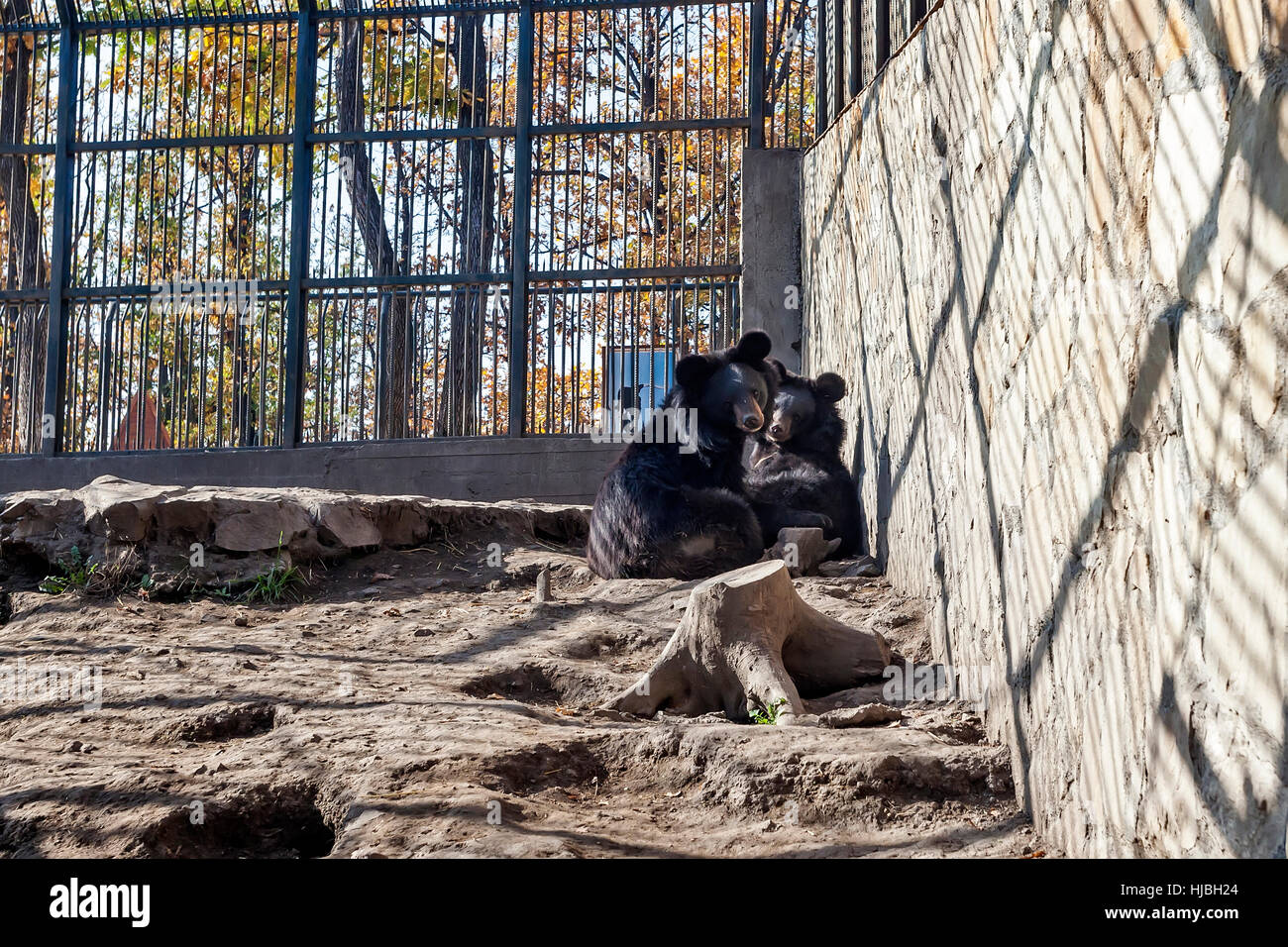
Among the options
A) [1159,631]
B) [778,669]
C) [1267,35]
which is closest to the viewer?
[1267,35]

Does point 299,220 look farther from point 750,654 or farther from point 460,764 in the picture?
point 460,764

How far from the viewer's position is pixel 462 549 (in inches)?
320

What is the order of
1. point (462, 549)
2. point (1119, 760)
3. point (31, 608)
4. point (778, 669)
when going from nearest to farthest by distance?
point (1119, 760) < point (778, 669) < point (31, 608) < point (462, 549)

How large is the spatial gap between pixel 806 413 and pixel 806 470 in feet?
1.22

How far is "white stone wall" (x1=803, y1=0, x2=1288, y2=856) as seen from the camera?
1786 mm

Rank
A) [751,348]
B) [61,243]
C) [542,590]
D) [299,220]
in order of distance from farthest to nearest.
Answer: [61,243] → [299,220] → [751,348] → [542,590]

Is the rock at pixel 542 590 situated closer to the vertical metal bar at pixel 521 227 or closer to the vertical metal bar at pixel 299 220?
the vertical metal bar at pixel 521 227

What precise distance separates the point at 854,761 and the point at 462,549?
5.15 metres

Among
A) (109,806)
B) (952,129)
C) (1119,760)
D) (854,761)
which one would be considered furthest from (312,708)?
(952,129)

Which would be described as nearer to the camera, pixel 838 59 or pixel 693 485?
pixel 693 485

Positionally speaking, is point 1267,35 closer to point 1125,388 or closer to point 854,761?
point 1125,388

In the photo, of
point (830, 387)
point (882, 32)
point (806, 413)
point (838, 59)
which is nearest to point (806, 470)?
point (806, 413)

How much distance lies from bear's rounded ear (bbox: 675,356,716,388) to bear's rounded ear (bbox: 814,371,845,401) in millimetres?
738

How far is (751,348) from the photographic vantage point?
7.54 meters
